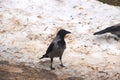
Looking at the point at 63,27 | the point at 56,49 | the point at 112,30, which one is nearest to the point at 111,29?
the point at 112,30

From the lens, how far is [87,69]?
41.1 ft

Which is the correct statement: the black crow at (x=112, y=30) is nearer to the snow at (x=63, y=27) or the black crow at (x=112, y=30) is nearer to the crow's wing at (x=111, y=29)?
the crow's wing at (x=111, y=29)

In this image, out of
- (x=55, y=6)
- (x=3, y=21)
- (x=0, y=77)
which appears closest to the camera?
(x=0, y=77)

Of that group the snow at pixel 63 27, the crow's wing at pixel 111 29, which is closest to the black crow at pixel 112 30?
the crow's wing at pixel 111 29

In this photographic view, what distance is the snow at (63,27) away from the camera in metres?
13.2

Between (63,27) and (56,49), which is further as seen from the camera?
(63,27)

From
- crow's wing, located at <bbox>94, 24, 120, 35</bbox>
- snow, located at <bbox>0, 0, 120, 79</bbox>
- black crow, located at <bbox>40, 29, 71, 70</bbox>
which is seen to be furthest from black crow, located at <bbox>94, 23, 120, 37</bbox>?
black crow, located at <bbox>40, 29, 71, 70</bbox>

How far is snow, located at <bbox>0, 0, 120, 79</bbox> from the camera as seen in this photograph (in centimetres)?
1320

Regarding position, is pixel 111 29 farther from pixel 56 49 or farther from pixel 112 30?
pixel 56 49

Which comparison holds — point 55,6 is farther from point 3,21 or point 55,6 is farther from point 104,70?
point 104,70

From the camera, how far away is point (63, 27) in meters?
15.9

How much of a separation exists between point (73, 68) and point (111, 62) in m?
1.21

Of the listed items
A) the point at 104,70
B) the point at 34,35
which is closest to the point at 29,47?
A: the point at 34,35

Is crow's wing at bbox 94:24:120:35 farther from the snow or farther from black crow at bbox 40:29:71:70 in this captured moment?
black crow at bbox 40:29:71:70
